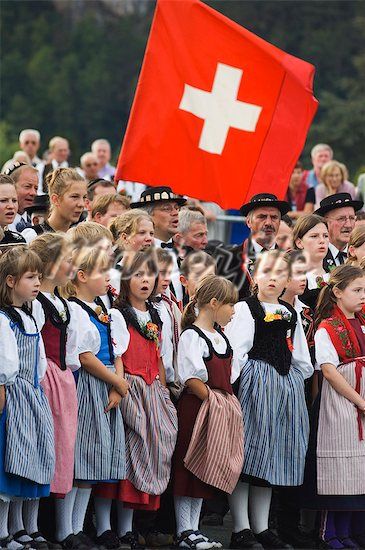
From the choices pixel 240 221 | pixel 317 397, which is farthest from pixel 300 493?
pixel 240 221

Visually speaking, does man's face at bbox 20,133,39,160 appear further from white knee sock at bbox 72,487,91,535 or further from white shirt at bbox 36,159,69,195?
white knee sock at bbox 72,487,91,535

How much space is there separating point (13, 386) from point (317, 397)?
204 centimetres

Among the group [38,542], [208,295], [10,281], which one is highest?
[208,295]

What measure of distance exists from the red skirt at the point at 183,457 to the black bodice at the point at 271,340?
45 cm

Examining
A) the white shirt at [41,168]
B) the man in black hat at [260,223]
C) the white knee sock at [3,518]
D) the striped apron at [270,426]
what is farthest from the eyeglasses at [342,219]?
the white shirt at [41,168]

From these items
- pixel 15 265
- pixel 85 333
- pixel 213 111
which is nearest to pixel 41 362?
pixel 85 333

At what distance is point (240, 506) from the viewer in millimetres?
8922

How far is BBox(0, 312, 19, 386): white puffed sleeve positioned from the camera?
25.7ft

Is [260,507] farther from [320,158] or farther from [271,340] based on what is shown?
[320,158]

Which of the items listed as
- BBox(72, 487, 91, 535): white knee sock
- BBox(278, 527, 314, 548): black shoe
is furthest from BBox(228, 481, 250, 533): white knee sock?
BBox(72, 487, 91, 535): white knee sock

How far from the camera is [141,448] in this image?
8.59 meters

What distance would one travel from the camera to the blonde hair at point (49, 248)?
801 cm

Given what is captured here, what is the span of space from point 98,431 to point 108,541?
→ 2.00ft

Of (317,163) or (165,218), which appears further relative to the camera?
(317,163)
